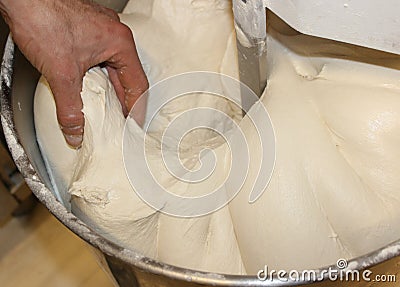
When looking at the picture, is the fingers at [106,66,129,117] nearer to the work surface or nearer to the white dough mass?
the white dough mass

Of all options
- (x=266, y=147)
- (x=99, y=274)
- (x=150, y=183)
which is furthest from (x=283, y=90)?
(x=99, y=274)

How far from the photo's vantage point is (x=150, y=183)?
755mm

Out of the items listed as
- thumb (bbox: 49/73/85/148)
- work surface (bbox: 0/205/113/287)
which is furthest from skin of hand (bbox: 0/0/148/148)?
work surface (bbox: 0/205/113/287)

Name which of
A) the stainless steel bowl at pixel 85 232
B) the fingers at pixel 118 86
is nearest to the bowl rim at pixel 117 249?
the stainless steel bowl at pixel 85 232

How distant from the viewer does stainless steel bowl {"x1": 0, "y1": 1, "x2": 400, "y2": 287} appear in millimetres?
532

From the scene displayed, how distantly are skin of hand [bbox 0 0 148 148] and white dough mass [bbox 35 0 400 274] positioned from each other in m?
0.02

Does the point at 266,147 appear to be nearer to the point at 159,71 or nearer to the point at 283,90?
the point at 283,90

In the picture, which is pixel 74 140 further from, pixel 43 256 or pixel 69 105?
pixel 43 256

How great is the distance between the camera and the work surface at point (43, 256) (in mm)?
1171

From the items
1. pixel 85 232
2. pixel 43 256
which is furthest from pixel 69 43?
pixel 43 256

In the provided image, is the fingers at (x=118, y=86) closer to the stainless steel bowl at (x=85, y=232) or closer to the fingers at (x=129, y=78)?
the fingers at (x=129, y=78)

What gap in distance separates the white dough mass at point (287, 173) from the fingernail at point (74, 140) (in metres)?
0.01

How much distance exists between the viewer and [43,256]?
47.9 inches

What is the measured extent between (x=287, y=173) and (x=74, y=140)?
27cm
